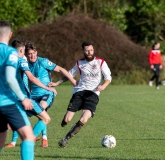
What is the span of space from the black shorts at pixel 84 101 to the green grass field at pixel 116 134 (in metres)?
0.54

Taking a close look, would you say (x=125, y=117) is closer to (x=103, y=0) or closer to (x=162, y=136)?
(x=162, y=136)

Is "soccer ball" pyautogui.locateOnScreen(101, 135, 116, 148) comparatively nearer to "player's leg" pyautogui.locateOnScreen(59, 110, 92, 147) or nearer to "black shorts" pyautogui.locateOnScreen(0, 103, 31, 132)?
"player's leg" pyautogui.locateOnScreen(59, 110, 92, 147)

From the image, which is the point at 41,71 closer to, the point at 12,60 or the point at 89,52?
the point at 89,52

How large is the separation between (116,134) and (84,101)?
1.32m

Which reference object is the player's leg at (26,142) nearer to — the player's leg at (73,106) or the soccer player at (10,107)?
the soccer player at (10,107)

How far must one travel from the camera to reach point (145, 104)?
17453mm

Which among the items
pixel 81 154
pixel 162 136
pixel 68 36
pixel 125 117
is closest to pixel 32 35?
→ pixel 68 36

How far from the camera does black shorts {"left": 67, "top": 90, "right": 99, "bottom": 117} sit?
9.66 meters

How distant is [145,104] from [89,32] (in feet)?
45.4

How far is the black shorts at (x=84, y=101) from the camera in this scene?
9.66 m

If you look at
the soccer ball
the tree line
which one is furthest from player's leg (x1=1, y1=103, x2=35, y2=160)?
the tree line

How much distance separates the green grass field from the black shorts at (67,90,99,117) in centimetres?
54

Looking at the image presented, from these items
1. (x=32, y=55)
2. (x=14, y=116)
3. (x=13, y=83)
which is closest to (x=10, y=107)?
(x=14, y=116)

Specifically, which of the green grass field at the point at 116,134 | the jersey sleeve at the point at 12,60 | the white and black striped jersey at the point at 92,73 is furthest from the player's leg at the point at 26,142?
the white and black striped jersey at the point at 92,73
